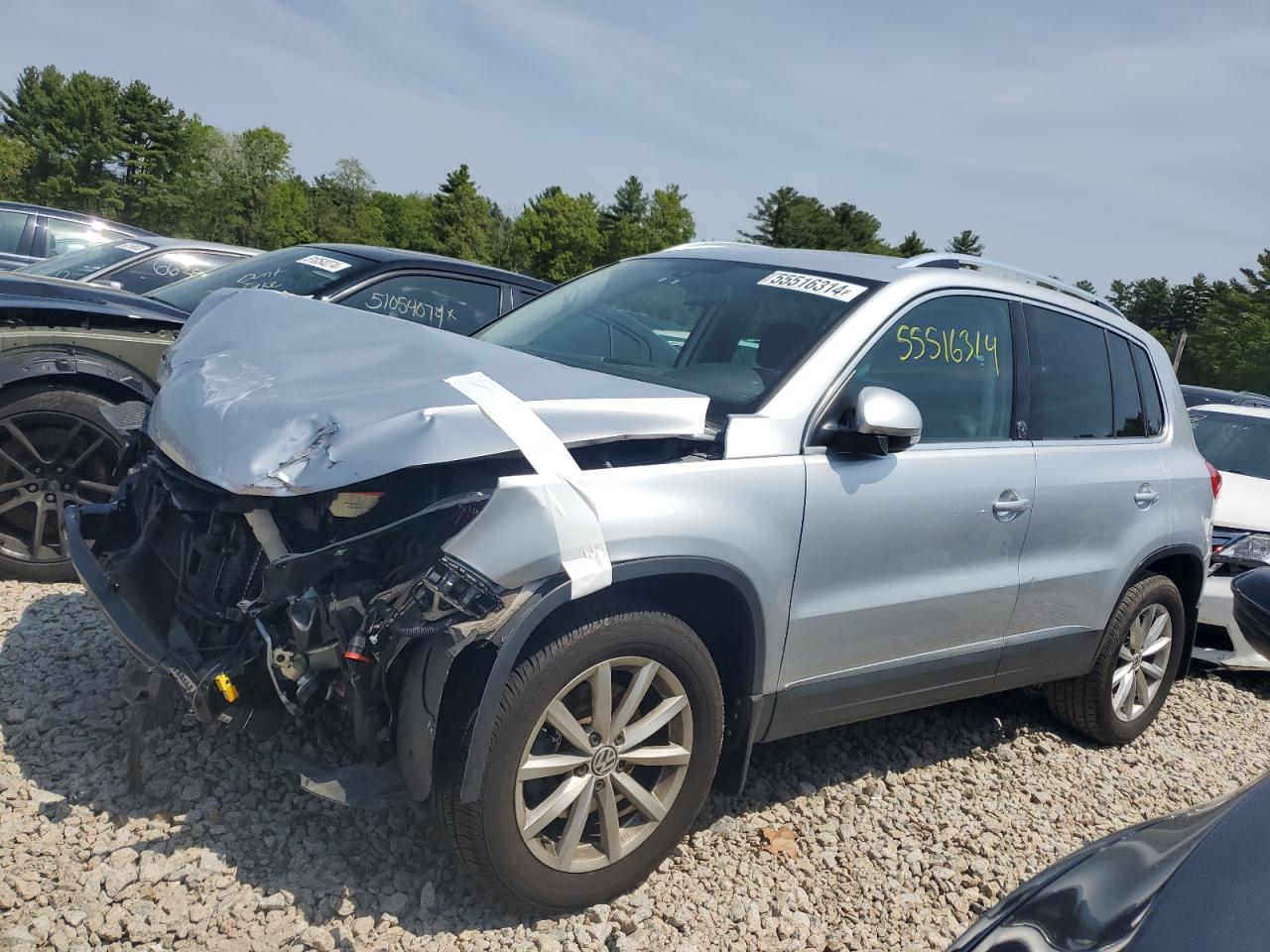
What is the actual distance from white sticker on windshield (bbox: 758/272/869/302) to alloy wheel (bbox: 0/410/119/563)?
277 cm

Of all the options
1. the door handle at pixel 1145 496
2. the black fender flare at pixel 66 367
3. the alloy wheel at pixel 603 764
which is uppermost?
the door handle at pixel 1145 496

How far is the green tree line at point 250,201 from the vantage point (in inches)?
3155

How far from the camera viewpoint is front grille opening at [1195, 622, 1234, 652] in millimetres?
5746

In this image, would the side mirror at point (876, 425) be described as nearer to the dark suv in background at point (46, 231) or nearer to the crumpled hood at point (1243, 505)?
the crumpled hood at point (1243, 505)

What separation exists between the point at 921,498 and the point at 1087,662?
1.55 metres

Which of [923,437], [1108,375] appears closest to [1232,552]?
[1108,375]

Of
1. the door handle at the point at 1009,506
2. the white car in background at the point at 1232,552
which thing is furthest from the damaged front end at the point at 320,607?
the white car in background at the point at 1232,552

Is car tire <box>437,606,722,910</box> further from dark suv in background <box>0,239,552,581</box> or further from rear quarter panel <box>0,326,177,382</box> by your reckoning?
rear quarter panel <box>0,326,177,382</box>

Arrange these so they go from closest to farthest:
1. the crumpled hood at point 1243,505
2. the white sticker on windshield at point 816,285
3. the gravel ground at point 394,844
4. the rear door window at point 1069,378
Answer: the gravel ground at point 394,844, the white sticker on windshield at point 816,285, the rear door window at point 1069,378, the crumpled hood at point 1243,505

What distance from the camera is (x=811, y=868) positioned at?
3.14m

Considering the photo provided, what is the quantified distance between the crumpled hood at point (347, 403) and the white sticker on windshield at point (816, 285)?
0.82 metres

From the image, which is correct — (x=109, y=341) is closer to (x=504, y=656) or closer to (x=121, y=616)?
(x=121, y=616)

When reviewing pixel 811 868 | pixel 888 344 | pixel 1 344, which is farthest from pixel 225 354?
pixel 811 868

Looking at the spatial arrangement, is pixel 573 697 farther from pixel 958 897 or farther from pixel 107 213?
pixel 107 213
